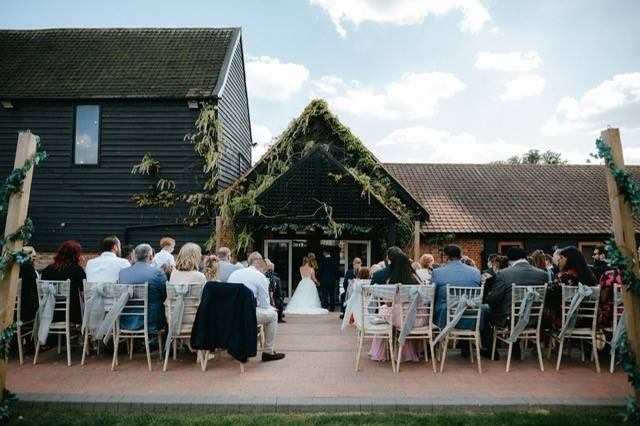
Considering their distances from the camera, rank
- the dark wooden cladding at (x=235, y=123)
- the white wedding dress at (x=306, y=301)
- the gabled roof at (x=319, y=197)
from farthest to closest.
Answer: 1. the dark wooden cladding at (x=235, y=123)
2. the gabled roof at (x=319, y=197)
3. the white wedding dress at (x=306, y=301)

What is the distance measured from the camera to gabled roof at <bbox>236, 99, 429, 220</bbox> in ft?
48.6

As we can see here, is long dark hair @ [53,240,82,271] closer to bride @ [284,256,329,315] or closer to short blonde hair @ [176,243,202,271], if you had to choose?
short blonde hair @ [176,243,202,271]

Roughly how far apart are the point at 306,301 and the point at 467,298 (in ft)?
24.7

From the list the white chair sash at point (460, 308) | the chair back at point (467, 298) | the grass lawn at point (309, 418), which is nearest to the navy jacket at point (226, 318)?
the grass lawn at point (309, 418)

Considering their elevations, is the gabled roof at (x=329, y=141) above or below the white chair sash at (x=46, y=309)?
above

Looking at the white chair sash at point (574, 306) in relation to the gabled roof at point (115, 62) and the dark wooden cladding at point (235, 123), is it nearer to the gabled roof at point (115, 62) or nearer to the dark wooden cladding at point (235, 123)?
the dark wooden cladding at point (235, 123)

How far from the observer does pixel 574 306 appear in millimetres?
6324

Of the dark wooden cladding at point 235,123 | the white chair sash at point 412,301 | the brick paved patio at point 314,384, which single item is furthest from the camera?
the dark wooden cladding at point 235,123

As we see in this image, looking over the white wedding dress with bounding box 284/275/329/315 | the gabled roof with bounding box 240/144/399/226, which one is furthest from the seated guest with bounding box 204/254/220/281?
the white wedding dress with bounding box 284/275/329/315

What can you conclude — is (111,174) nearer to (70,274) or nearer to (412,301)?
(70,274)

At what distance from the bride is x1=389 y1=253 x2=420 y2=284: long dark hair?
6517 mm

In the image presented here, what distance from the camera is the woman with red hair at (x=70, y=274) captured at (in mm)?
7035

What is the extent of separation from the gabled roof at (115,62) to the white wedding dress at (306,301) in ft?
21.5

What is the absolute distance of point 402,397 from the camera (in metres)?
5.16
